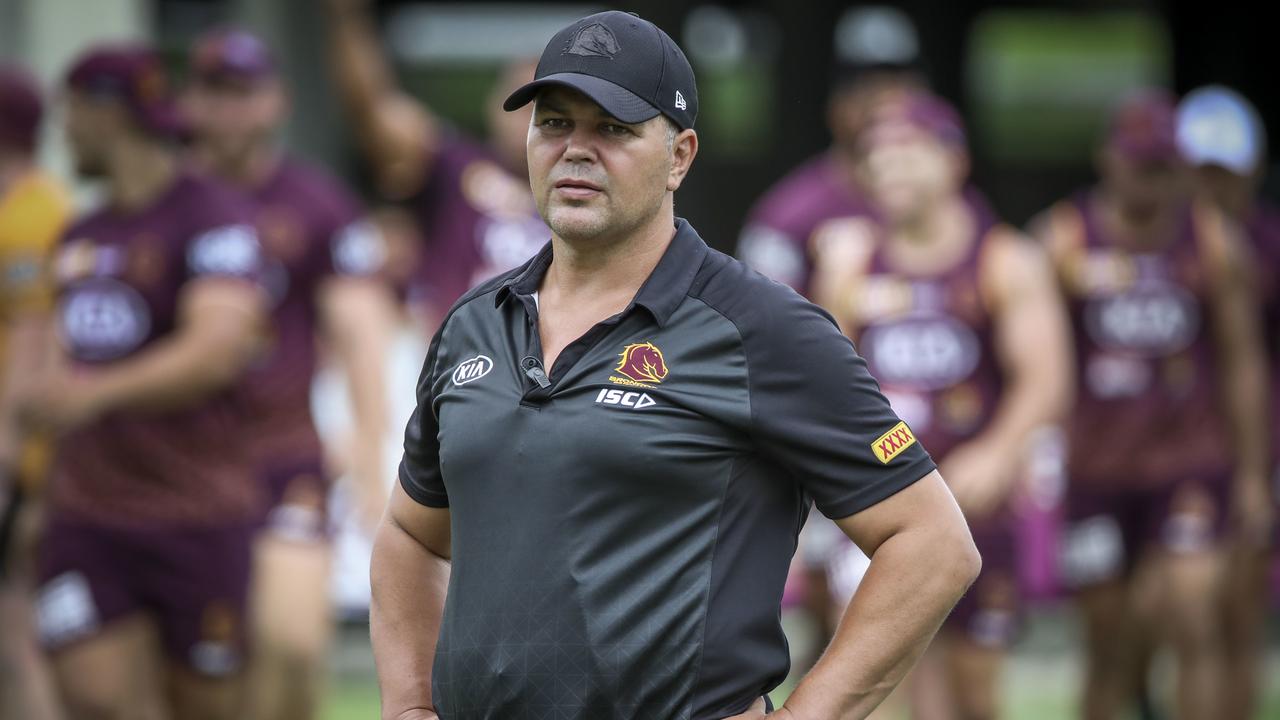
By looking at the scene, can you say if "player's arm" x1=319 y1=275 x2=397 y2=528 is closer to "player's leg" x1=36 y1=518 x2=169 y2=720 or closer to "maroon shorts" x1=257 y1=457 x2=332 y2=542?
"maroon shorts" x1=257 y1=457 x2=332 y2=542

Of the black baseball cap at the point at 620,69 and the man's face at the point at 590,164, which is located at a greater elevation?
the black baseball cap at the point at 620,69

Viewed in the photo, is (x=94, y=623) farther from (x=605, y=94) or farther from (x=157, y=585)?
(x=605, y=94)

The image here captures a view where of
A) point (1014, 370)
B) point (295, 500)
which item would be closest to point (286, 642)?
point (295, 500)

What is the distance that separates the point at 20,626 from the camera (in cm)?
865

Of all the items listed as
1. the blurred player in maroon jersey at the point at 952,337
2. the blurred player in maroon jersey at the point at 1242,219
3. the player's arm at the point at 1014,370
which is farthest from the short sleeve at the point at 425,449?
the blurred player in maroon jersey at the point at 1242,219

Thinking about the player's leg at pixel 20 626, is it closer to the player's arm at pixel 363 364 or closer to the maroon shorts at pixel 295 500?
the maroon shorts at pixel 295 500

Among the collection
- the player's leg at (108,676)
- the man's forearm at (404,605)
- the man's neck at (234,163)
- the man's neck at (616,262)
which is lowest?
the player's leg at (108,676)

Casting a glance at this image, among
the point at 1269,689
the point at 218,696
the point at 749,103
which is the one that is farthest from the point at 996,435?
the point at 749,103

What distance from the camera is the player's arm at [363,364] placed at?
980 centimetres

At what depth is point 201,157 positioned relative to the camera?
9.75 metres

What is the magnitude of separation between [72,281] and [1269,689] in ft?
25.1

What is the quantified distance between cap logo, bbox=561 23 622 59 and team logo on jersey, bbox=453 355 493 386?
2.02 ft

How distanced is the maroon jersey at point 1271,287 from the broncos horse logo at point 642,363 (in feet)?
26.3

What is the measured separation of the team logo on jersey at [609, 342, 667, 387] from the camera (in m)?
4.00
